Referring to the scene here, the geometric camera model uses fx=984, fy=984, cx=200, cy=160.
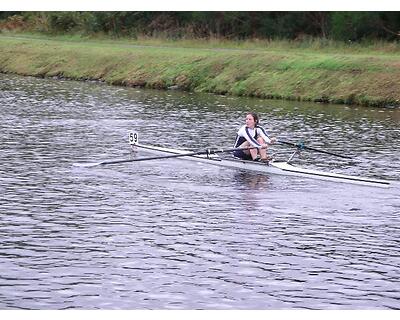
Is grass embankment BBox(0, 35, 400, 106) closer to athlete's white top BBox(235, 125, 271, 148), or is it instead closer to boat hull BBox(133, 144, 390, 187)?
boat hull BBox(133, 144, 390, 187)

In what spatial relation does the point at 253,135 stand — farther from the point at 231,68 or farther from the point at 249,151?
the point at 231,68

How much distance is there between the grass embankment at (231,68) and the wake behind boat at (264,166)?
2026 cm

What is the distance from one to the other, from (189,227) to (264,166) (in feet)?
24.7

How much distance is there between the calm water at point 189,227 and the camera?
17.8m

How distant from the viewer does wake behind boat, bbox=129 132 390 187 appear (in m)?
28.0

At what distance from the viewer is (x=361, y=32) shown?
65.4 meters

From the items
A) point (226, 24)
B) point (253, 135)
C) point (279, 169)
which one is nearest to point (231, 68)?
point (226, 24)

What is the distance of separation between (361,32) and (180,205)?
1668 inches

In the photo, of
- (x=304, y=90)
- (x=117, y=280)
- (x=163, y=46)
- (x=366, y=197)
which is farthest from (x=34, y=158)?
(x=163, y=46)

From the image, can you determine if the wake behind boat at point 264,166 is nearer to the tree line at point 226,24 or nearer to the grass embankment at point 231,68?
the grass embankment at point 231,68

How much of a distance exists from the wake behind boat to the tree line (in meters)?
32.7

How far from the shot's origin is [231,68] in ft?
196

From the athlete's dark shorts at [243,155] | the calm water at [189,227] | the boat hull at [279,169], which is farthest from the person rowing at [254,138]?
the calm water at [189,227]
